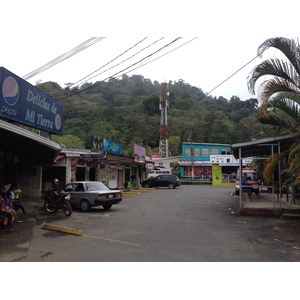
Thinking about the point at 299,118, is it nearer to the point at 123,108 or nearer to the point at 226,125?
the point at 226,125

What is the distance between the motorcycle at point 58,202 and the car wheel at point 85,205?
1.14 meters

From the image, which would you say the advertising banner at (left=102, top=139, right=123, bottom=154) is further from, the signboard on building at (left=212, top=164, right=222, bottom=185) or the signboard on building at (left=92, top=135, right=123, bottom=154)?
the signboard on building at (left=212, top=164, right=222, bottom=185)

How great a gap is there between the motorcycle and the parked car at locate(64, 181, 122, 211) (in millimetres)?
1127

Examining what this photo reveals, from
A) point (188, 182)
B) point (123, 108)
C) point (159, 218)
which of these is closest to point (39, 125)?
point (159, 218)

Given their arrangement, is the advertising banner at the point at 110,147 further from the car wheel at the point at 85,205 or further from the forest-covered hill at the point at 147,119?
the forest-covered hill at the point at 147,119

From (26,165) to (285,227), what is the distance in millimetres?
14794

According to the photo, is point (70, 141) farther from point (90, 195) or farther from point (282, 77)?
point (282, 77)

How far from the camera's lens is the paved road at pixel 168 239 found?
6.39m

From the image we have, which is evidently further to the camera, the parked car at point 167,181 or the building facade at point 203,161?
the building facade at point 203,161

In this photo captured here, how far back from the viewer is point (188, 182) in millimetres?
42688

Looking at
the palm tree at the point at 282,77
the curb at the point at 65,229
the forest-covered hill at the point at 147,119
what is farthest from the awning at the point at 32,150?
the forest-covered hill at the point at 147,119

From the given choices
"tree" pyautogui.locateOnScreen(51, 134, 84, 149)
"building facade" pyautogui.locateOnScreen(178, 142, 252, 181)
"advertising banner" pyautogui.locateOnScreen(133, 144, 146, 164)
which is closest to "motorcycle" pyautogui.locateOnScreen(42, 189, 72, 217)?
"advertising banner" pyautogui.locateOnScreen(133, 144, 146, 164)

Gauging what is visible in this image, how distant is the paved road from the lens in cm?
639

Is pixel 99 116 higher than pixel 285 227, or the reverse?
pixel 99 116
